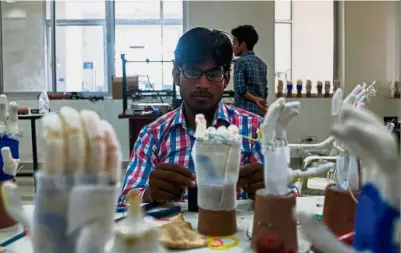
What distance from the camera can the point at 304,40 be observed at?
5.53m

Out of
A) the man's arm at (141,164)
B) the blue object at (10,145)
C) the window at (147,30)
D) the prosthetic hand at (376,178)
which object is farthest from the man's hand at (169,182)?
the window at (147,30)

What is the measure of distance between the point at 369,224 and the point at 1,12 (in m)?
5.66

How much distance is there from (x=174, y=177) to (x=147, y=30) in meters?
4.71

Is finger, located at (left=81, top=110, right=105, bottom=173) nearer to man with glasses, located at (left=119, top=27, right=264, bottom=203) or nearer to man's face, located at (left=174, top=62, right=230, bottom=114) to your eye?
man with glasses, located at (left=119, top=27, right=264, bottom=203)

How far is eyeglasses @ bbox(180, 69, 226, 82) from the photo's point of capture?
4.42 ft

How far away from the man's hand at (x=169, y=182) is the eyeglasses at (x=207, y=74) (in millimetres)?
383

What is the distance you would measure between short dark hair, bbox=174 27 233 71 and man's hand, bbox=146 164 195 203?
0.42m

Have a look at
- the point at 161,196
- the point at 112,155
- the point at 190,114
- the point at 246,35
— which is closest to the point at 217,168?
the point at 161,196

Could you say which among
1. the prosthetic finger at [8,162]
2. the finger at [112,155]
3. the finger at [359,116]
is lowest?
the prosthetic finger at [8,162]

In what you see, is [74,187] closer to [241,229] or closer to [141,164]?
[241,229]

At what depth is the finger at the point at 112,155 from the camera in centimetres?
53

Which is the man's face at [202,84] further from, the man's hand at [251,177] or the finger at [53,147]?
the finger at [53,147]

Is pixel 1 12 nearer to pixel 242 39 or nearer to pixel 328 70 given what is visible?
pixel 242 39

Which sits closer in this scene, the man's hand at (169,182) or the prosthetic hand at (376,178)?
the prosthetic hand at (376,178)
